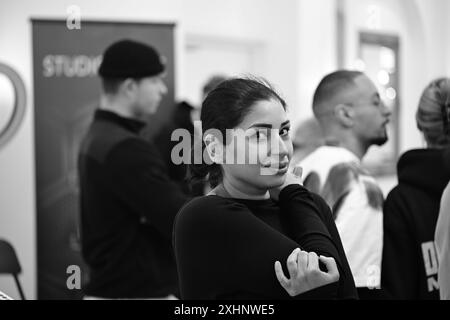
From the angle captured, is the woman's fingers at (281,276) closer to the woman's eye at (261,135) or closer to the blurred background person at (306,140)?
the woman's eye at (261,135)

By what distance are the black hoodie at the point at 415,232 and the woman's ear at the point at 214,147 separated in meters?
0.82

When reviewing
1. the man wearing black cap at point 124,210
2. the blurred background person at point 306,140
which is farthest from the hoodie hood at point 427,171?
the blurred background person at point 306,140

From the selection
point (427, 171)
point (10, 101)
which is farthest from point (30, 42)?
point (427, 171)

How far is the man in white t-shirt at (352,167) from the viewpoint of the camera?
1688 millimetres

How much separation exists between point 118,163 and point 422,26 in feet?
18.0

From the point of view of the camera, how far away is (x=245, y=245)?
1040mm

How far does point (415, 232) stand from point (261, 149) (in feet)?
2.85

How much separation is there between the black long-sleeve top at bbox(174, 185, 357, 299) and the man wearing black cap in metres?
0.89

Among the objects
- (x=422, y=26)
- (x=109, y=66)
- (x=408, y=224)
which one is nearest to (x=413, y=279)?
(x=408, y=224)

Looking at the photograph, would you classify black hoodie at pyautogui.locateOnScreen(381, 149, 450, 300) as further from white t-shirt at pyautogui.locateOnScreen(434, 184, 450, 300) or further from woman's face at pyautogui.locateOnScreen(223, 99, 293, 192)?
woman's face at pyautogui.locateOnScreen(223, 99, 293, 192)

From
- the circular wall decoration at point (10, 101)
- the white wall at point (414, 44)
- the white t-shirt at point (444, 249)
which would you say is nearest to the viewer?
the white t-shirt at point (444, 249)

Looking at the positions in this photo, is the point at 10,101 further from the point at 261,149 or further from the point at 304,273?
the point at 304,273

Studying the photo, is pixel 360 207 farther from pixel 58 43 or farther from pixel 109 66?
pixel 58 43

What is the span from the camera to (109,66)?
7.25ft
